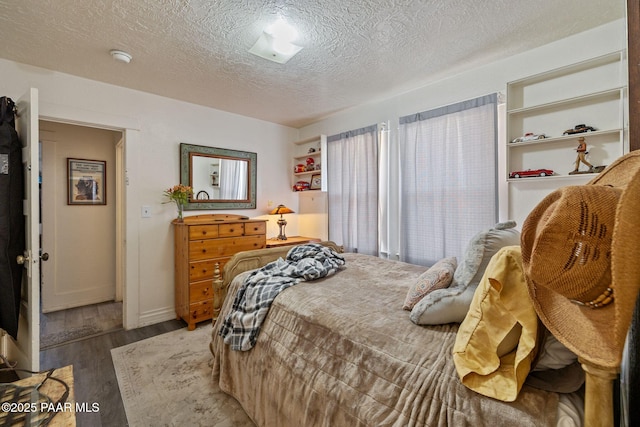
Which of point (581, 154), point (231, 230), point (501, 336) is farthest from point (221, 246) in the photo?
point (581, 154)

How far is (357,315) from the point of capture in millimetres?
1402

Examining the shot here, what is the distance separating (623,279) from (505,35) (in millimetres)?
2295

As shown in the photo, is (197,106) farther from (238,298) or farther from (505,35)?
(505,35)

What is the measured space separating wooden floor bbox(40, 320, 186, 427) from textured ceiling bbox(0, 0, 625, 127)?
257 cm

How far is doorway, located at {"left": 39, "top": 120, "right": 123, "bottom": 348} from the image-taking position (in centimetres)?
335

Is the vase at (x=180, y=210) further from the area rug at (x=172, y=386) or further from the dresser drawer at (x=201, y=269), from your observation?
the area rug at (x=172, y=386)

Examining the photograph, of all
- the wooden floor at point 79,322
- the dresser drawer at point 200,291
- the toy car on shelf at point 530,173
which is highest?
the toy car on shelf at point 530,173

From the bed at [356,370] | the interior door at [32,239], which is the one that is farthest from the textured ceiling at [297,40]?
the bed at [356,370]

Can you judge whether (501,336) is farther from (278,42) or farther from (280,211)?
(280,211)

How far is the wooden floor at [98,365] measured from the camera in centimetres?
175

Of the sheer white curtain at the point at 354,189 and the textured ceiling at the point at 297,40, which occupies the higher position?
the textured ceiling at the point at 297,40

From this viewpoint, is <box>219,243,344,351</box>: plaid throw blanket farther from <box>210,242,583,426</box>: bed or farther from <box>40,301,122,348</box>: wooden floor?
<box>40,301,122,348</box>: wooden floor

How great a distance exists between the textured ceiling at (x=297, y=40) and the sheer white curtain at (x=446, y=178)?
0.45m

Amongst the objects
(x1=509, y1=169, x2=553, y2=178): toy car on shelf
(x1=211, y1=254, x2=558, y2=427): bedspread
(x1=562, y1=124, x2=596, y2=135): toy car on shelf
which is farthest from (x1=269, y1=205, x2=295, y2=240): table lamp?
(x1=562, y1=124, x2=596, y2=135): toy car on shelf
